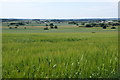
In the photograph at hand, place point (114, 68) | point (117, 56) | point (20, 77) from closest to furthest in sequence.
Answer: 1. point (20, 77)
2. point (114, 68)
3. point (117, 56)

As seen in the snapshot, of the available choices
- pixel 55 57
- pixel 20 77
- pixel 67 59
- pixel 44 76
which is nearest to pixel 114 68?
pixel 67 59

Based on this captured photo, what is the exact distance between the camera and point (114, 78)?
5188 millimetres

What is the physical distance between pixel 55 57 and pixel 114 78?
68.1 inches

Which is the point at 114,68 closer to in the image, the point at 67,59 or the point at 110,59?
the point at 110,59

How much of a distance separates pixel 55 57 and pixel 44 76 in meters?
1.20

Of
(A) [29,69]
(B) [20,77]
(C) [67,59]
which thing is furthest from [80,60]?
(B) [20,77]

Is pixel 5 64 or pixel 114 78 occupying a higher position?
pixel 5 64

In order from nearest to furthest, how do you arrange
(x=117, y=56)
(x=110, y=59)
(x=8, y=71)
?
(x=8, y=71)
(x=110, y=59)
(x=117, y=56)

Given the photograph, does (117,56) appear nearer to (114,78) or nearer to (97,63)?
(97,63)

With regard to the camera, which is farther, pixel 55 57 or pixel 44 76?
pixel 55 57

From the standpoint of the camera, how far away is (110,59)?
6.22 metres

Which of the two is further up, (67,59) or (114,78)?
(67,59)

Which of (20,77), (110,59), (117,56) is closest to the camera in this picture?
(20,77)

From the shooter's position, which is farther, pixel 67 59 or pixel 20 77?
pixel 67 59
